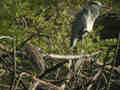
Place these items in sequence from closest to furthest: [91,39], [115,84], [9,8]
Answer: [9,8], [91,39], [115,84]

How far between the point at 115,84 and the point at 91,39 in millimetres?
660

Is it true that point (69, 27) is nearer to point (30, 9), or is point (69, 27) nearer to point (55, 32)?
point (55, 32)

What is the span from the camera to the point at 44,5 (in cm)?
157

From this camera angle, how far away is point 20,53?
60.4 inches

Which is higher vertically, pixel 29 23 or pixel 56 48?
pixel 29 23

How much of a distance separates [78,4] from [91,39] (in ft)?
1.16

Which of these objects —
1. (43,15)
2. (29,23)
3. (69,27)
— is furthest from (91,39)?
(29,23)

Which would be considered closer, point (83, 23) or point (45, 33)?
point (45, 33)

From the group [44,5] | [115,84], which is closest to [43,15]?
[44,5]

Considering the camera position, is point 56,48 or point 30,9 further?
point 30,9

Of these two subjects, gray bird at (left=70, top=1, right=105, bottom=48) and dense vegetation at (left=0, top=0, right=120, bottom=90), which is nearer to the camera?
dense vegetation at (left=0, top=0, right=120, bottom=90)

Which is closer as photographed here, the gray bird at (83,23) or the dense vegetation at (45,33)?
the dense vegetation at (45,33)

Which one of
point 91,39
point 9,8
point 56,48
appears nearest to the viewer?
point 9,8

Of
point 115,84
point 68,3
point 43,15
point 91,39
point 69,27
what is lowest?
point 115,84
